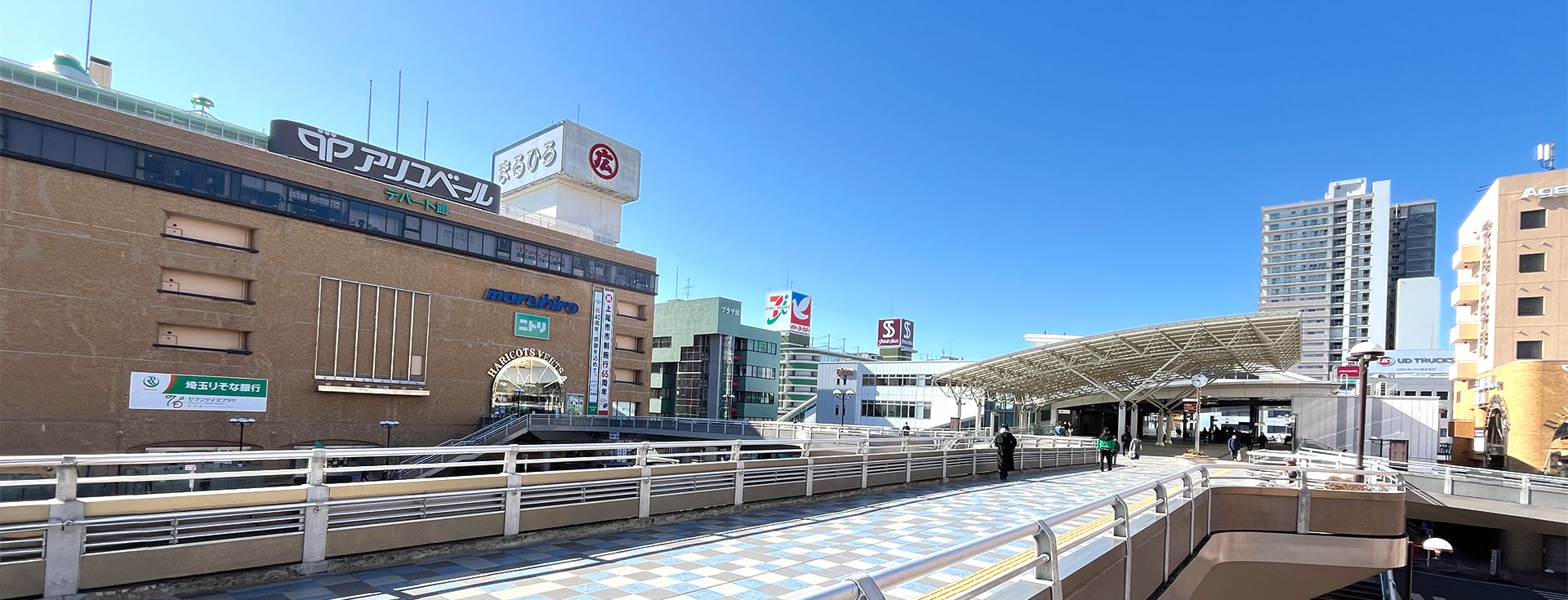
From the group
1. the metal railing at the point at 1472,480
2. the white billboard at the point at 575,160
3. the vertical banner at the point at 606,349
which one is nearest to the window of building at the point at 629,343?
the vertical banner at the point at 606,349

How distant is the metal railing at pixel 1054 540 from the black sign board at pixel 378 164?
126ft

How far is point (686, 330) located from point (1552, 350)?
62.5 meters

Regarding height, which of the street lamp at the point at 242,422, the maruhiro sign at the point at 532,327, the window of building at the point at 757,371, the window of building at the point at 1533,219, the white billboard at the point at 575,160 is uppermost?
the white billboard at the point at 575,160

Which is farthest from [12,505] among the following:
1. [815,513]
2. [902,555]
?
[815,513]

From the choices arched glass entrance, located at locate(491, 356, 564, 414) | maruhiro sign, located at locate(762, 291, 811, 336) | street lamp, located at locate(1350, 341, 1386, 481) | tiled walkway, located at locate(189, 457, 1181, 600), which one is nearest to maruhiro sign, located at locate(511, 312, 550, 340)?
arched glass entrance, located at locate(491, 356, 564, 414)

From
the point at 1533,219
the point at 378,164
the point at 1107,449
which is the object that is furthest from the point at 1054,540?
the point at 1533,219

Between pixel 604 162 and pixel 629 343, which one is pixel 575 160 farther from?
pixel 629 343

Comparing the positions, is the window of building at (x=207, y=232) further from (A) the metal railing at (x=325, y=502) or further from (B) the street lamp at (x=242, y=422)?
(A) the metal railing at (x=325, y=502)

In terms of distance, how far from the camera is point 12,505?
5438 millimetres

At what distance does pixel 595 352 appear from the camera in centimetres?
5019

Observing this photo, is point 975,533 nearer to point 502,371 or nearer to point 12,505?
point 12,505

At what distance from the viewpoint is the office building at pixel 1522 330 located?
3359cm

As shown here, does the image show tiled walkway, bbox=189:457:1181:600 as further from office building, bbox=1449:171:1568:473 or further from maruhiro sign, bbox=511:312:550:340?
maruhiro sign, bbox=511:312:550:340

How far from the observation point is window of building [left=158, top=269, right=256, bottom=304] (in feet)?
103
